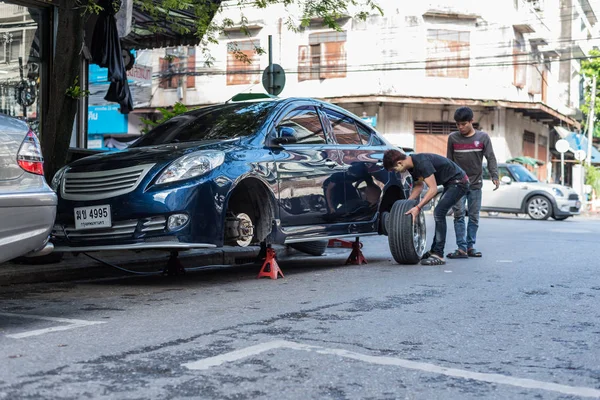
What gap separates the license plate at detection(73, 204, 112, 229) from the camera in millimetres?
6656

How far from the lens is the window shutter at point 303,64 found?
33.1 meters

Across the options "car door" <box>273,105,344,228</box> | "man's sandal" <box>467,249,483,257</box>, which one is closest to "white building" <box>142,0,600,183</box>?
"man's sandal" <box>467,249,483,257</box>

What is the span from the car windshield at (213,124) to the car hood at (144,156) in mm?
369

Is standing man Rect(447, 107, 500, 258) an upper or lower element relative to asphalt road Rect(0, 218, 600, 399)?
upper

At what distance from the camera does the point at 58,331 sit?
477 cm

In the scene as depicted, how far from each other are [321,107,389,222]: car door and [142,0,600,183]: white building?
22924 millimetres

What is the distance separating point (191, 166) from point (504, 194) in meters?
17.7

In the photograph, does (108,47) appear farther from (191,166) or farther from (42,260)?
(191,166)

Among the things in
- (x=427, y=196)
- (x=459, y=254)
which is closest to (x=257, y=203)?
(x=427, y=196)

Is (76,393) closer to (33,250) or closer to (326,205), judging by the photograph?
(33,250)

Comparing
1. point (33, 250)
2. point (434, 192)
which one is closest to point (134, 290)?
point (33, 250)

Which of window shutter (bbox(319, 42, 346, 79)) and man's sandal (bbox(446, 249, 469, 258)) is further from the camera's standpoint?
window shutter (bbox(319, 42, 346, 79))

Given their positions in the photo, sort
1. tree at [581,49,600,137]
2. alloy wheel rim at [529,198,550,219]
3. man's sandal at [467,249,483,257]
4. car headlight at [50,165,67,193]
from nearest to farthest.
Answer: car headlight at [50,165,67,193]
man's sandal at [467,249,483,257]
alloy wheel rim at [529,198,550,219]
tree at [581,49,600,137]

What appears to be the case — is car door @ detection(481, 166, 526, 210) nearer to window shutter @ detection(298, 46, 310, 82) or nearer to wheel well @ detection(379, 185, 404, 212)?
window shutter @ detection(298, 46, 310, 82)
